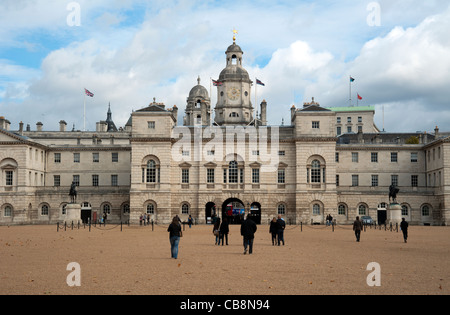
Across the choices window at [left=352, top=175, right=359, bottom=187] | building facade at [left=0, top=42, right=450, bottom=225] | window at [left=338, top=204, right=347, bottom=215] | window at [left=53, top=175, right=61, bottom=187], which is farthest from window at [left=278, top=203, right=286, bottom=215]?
window at [left=53, top=175, right=61, bottom=187]

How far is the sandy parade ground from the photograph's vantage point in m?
15.7

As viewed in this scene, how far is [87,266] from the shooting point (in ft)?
68.5

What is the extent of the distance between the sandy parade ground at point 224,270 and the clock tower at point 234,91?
57.6 metres

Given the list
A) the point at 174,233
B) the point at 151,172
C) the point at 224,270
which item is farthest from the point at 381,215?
the point at 224,270

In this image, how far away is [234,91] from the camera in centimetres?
8700

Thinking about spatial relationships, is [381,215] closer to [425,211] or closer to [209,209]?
[425,211]

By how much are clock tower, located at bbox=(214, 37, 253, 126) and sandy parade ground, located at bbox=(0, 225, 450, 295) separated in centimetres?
5759

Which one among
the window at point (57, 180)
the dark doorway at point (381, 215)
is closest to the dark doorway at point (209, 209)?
the dark doorway at point (381, 215)

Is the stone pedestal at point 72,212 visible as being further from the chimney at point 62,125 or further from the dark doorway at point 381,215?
the chimney at point 62,125

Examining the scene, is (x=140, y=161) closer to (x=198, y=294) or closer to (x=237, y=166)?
(x=237, y=166)

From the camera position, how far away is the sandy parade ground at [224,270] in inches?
620

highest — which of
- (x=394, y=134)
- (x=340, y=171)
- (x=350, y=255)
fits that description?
(x=394, y=134)

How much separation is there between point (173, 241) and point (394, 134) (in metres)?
69.4
